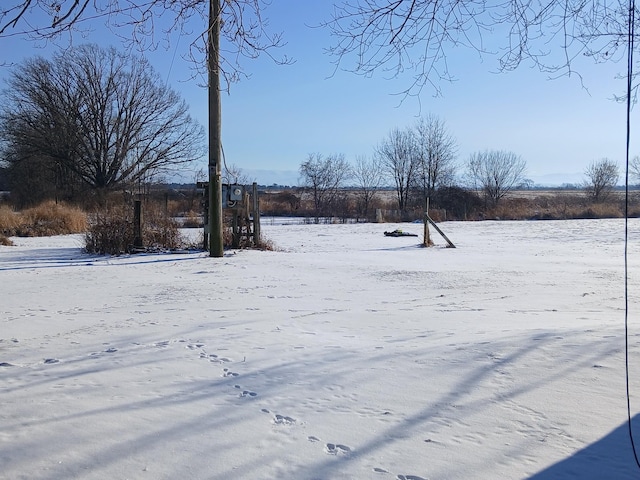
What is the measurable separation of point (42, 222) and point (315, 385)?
21.4 meters

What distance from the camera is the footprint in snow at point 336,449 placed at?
8.60 ft

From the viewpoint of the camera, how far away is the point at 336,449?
2.65m

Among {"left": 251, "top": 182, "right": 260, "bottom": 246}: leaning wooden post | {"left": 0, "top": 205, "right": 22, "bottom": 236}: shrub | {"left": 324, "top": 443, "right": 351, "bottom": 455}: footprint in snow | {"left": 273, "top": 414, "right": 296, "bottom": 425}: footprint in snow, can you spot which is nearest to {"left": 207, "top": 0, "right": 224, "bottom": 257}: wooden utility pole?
{"left": 251, "top": 182, "right": 260, "bottom": 246}: leaning wooden post

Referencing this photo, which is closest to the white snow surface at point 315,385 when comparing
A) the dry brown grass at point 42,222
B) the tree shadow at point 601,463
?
the tree shadow at point 601,463

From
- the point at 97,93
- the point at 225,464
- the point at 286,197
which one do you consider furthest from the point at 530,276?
the point at 286,197

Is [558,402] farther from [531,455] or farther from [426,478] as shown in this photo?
[426,478]

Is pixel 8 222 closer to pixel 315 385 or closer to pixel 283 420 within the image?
pixel 315 385

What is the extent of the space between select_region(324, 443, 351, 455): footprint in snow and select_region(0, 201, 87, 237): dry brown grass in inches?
796

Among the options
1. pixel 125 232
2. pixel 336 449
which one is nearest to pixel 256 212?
pixel 125 232

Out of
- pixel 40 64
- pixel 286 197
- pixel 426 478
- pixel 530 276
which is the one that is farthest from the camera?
pixel 286 197

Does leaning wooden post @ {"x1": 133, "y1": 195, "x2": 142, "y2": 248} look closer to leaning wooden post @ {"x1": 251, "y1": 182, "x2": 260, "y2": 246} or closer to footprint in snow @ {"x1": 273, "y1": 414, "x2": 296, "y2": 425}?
leaning wooden post @ {"x1": 251, "y1": 182, "x2": 260, "y2": 246}

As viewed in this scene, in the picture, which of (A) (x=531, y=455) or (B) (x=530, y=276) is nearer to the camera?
(A) (x=531, y=455)

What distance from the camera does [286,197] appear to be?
51.8 m

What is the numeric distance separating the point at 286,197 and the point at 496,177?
20.8 metres
